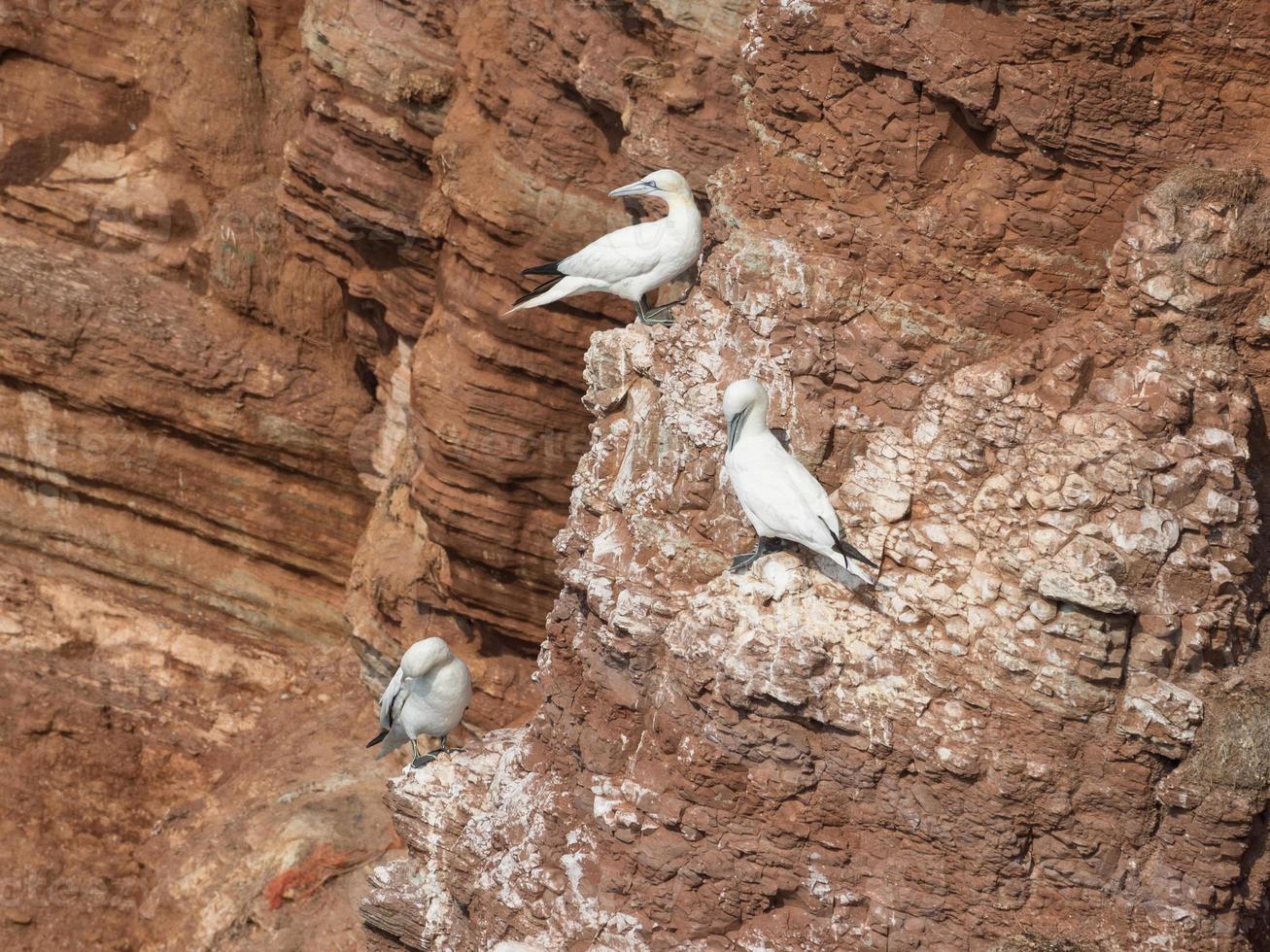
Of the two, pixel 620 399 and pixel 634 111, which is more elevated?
pixel 634 111

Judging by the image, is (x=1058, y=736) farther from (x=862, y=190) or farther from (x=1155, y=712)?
(x=862, y=190)

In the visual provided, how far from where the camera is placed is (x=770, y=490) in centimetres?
795

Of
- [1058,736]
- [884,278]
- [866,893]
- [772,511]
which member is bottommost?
[866,893]

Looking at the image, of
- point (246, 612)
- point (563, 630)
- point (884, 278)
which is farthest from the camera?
point (246, 612)

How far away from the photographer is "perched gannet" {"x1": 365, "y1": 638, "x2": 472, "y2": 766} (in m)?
11.0

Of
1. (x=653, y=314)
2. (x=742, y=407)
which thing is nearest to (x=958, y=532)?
(x=742, y=407)

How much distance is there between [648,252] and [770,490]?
7.28ft

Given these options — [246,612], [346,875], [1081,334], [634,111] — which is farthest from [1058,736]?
[246,612]

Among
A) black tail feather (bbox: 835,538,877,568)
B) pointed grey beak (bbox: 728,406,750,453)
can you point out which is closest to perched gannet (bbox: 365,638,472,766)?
pointed grey beak (bbox: 728,406,750,453)

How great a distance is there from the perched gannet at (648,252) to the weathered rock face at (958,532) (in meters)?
0.55

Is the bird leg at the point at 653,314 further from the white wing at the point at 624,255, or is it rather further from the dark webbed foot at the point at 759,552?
the dark webbed foot at the point at 759,552

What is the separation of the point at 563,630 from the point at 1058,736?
3043mm

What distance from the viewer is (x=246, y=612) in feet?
53.6

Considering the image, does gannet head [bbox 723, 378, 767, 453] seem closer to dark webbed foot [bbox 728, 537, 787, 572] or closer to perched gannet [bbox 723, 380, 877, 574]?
perched gannet [bbox 723, 380, 877, 574]
